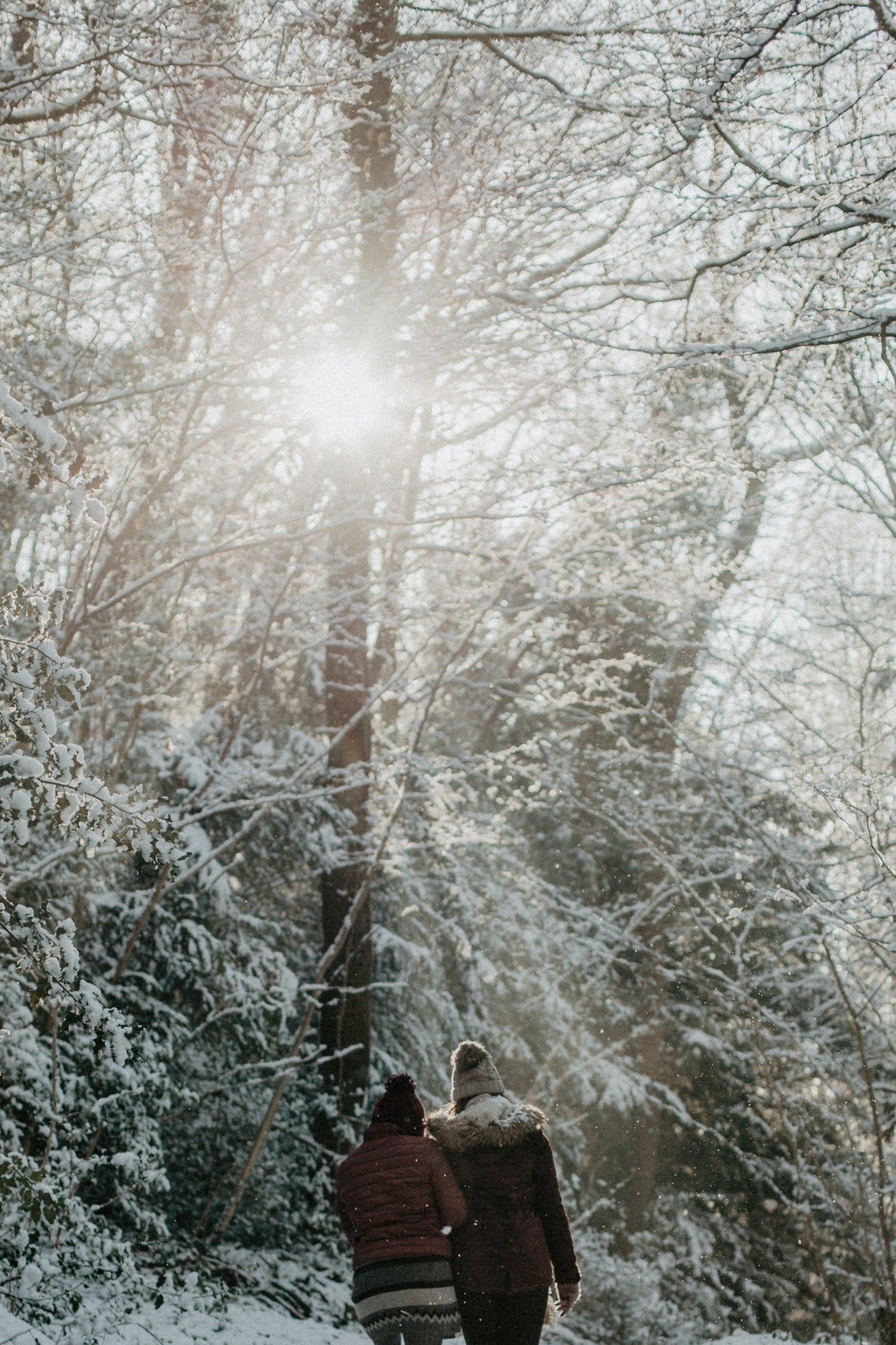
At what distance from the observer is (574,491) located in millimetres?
6031

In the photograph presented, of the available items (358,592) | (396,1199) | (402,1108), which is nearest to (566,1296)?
(396,1199)

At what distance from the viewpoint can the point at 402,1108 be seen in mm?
3684

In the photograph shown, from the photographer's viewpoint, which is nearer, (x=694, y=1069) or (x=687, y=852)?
(x=687, y=852)

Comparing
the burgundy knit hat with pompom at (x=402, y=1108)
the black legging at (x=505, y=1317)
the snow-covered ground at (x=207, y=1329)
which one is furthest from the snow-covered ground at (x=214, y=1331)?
the black legging at (x=505, y=1317)

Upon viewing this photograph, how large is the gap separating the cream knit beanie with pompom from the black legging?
68cm

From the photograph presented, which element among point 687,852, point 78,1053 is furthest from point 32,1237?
point 687,852

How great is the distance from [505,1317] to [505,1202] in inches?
14.4

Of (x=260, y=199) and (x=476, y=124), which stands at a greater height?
(x=476, y=124)

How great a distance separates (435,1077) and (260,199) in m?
8.35

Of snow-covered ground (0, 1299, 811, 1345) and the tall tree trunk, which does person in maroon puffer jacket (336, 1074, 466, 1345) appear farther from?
the tall tree trunk

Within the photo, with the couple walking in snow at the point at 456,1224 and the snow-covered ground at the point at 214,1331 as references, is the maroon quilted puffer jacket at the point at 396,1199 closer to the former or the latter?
the couple walking in snow at the point at 456,1224

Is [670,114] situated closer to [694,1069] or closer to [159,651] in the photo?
[159,651]

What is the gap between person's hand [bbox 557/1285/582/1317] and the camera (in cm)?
360

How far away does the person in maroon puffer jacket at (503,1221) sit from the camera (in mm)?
Result: 3551
